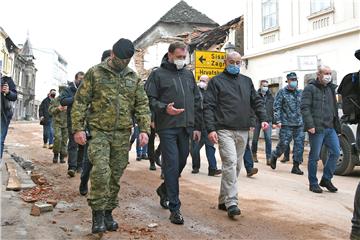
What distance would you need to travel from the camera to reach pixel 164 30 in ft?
127

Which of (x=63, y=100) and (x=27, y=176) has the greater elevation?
(x=63, y=100)

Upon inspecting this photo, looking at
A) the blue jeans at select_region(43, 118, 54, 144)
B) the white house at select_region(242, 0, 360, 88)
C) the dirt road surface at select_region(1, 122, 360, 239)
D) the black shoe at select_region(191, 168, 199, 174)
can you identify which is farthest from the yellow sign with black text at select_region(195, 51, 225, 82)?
the dirt road surface at select_region(1, 122, 360, 239)

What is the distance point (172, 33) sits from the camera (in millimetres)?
38406

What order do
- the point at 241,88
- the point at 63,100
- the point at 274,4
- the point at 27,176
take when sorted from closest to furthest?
the point at 241,88 → the point at 27,176 → the point at 63,100 → the point at 274,4

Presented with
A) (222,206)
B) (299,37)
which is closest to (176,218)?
(222,206)

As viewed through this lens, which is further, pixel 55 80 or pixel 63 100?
pixel 55 80

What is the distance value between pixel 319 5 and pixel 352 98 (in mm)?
12453

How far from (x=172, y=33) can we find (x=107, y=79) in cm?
3495

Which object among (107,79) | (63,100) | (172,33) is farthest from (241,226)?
(172,33)

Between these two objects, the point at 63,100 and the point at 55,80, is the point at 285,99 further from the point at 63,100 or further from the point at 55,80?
the point at 55,80

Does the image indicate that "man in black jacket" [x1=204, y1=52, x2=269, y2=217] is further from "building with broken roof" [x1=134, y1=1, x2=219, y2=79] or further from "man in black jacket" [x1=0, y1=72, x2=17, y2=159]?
"building with broken roof" [x1=134, y1=1, x2=219, y2=79]

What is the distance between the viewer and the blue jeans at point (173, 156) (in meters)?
4.67

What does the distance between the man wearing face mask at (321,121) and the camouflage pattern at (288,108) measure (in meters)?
2.33

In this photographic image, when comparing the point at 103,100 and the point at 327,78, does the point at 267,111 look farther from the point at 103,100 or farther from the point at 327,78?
the point at 103,100
